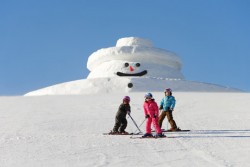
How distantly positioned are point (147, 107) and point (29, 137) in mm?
2526

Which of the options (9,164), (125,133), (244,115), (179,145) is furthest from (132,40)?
(9,164)

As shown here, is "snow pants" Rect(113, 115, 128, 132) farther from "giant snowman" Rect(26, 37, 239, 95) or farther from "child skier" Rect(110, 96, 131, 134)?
"giant snowman" Rect(26, 37, 239, 95)

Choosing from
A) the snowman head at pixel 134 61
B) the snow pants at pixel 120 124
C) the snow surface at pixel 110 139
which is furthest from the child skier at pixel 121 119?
the snowman head at pixel 134 61

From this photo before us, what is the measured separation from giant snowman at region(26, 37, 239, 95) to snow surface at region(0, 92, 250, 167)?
715cm

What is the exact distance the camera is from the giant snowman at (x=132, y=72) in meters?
23.8

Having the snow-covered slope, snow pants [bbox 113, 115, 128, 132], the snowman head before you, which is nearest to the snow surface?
snow pants [bbox 113, 115, 128, 132]

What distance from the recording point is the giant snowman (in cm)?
2380

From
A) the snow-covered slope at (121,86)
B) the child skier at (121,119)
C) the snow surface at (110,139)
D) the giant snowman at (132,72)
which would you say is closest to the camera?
the snow surface at (110,139)

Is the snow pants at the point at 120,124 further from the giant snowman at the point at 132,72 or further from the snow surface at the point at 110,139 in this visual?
the giant snowman at the point at 132,72

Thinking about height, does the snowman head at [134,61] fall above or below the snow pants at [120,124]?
above

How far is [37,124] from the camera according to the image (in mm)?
11750

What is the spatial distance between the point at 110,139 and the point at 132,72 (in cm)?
1727

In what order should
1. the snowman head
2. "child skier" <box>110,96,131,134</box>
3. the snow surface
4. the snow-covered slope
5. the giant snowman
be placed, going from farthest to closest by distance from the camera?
1. the snowman head
2. the giant snowman
3. the snow-covered slope
4. "child skier" <box>110,96,131,134</box>
5. the snow surface

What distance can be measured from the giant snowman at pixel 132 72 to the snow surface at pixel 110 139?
715 cm
